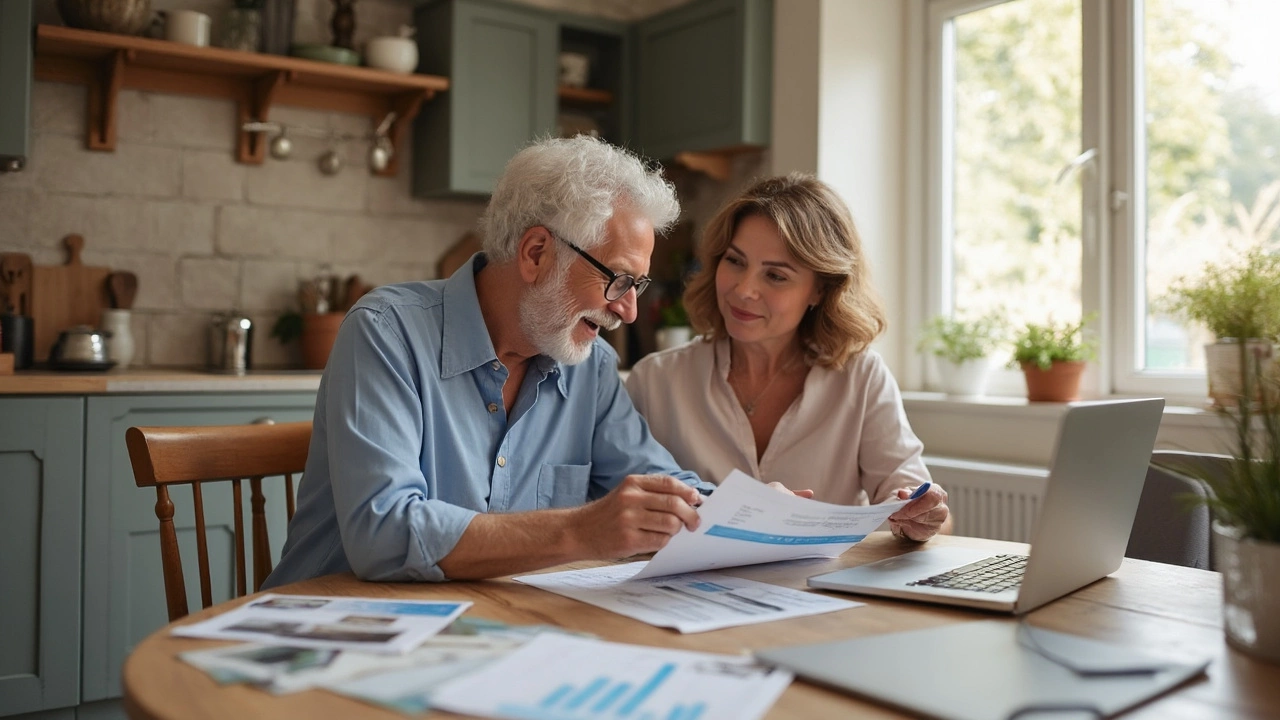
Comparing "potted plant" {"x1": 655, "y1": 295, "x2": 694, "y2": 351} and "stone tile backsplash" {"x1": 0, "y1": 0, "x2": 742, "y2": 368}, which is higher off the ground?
"stone tile backsplash" {"x1": 0, "y1": 0, "x2": 742, "y2": 368}

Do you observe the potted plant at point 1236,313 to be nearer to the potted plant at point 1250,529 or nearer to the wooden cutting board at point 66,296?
the potted plant at point 1250,529

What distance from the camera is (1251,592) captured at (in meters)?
0.97

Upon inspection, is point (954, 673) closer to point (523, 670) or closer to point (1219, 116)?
Answer: point (523, 670)

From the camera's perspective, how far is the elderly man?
1.24 meters

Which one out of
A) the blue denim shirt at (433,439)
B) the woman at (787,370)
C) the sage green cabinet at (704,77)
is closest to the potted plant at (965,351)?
the sage green cabinet at (704,77)

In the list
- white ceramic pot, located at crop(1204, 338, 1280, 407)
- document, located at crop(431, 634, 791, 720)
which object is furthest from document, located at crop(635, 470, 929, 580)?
white ceramic pot, located at crop(1204, 338, 1280, 407)

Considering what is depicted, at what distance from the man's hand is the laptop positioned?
182 mm

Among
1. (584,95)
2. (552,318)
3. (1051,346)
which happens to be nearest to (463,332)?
(552,318)

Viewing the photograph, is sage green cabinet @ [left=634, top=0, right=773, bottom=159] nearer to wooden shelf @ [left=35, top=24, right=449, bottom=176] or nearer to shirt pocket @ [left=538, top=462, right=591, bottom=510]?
wooden shelf @ [left=35, top=24, right=449, bottom=176]

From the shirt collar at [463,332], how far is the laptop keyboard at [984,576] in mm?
701

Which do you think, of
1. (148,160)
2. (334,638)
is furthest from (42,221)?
(334,638)

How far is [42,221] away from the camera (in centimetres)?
314

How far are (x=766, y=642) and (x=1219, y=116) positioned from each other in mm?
2360

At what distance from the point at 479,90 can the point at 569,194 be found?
2100 mm
